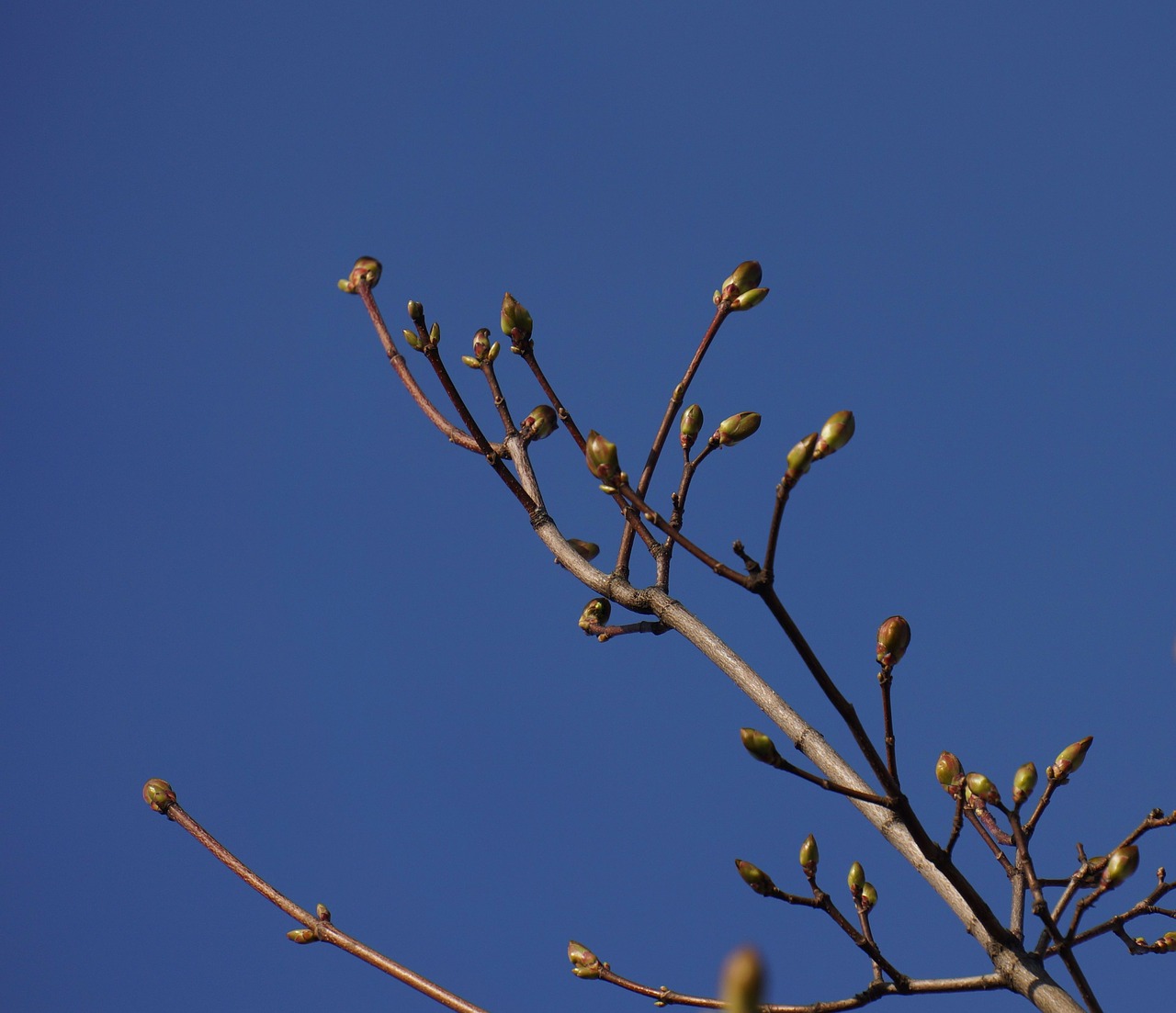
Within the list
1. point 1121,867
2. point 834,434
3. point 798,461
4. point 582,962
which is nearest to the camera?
point 798,461

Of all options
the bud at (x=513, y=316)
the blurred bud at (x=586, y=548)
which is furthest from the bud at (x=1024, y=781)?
the bud at (x=513, y=316)

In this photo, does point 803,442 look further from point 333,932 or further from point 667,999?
point 333,932

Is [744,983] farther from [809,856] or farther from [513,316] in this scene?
[513,316]

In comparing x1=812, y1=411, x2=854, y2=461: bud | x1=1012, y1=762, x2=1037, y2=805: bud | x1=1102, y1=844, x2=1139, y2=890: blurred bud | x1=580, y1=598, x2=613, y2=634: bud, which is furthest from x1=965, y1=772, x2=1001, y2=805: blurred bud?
x1=812, y1=411, x2=854, y2=461: bud

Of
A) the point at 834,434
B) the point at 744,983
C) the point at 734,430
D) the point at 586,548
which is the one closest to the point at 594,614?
Answer: the point at 586,548

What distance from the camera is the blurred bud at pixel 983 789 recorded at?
8.45ft

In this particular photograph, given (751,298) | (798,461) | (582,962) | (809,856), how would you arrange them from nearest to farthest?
(798,461) < (809,856) < (582,962) < (751,298)

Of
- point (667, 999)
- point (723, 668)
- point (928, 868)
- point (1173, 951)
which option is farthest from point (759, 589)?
point (1173, 951)

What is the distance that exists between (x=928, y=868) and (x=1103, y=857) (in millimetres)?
581

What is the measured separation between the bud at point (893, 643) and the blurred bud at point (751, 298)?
1031 millimetres

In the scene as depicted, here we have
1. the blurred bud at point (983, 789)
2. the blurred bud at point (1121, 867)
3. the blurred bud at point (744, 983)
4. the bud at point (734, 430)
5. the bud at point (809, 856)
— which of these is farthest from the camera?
the bud at point (734, 430)

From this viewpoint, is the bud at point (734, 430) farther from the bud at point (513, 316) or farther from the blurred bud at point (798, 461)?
the blurred bud at point (798, 461)

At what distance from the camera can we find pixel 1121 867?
82.3 inches

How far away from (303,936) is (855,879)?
4.33 ft
